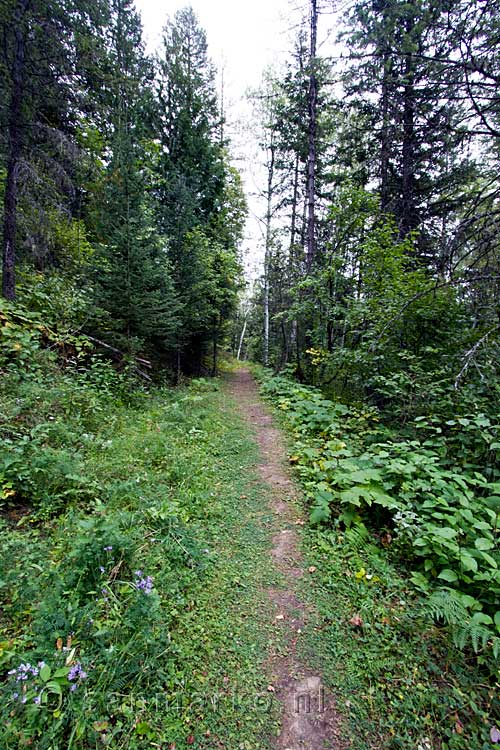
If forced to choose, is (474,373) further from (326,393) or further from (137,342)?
(137,342)

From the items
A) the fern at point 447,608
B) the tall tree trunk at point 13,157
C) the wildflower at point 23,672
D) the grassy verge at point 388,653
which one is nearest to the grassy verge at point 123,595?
the wildflower at point 23,672

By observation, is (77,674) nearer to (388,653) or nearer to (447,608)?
(388,653)

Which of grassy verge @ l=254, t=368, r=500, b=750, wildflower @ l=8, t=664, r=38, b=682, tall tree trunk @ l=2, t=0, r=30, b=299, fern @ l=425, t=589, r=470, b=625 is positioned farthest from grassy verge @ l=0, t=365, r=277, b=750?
tall tree trunk @ l=2, t=0, r=30, b=299

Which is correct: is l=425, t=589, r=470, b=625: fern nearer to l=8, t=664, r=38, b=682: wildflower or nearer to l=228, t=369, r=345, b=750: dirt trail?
l=228, t=369, r=345, b=750: dirt trail

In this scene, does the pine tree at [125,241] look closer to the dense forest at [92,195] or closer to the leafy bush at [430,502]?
the dense forest at [92,195]

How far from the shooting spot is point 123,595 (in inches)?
80.4

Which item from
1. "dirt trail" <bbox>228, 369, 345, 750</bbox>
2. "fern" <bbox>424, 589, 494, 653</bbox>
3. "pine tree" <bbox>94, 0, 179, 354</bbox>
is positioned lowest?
"dirt trail" <bbox>228, 369, 345, 750</bbox>

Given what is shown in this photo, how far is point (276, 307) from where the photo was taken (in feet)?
54.7

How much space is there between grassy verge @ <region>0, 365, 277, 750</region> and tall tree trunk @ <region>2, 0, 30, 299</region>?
116 inches

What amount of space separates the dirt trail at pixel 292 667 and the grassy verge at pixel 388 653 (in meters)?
0.09

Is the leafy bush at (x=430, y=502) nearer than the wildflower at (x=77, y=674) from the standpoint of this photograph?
No

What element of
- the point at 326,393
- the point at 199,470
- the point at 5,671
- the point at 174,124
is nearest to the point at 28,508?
the point at 5,671

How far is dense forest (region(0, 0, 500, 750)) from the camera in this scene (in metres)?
1.69

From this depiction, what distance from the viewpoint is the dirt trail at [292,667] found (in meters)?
1.59
